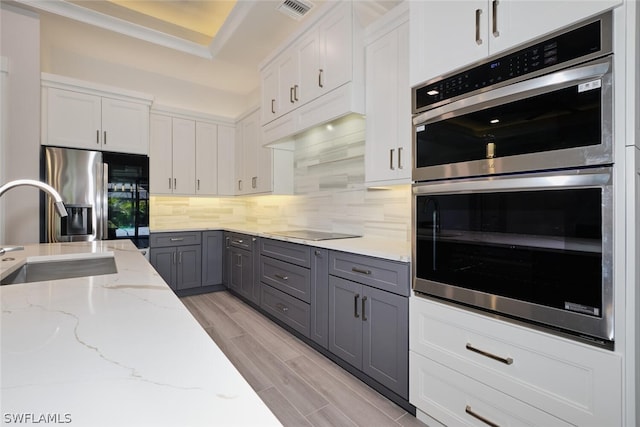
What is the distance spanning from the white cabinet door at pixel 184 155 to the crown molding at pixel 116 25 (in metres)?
0.93

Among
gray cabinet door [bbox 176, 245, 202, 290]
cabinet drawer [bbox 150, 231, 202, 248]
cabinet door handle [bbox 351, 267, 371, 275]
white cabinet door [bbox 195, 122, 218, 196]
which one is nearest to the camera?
cabinet door handle [bbox 351, 267, 371, 275]

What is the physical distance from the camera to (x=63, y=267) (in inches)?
62.0

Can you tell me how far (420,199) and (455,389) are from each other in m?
0.93

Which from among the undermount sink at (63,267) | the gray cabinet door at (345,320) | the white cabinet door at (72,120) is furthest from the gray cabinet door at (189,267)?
the gray cabinet door at (345,320)

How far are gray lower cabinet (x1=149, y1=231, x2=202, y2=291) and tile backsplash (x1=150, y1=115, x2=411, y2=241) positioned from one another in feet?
1.80

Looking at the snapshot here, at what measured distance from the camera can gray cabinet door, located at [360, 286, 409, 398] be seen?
1.71 metres

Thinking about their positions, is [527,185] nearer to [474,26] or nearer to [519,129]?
[519,129]

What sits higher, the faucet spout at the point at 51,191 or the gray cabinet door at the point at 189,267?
the faucet spout at the point at 51,191

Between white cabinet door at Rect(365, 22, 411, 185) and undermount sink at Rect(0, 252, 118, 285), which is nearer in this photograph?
undermount sink at Rect(0, 252, 118, 285)

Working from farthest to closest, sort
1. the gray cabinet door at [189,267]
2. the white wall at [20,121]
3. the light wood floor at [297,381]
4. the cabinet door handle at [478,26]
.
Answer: the gray cabinet door at [189,267]
the white wall at [20,121]
the light wood floor at [297,381]
the cabinet door handle at [478,26]

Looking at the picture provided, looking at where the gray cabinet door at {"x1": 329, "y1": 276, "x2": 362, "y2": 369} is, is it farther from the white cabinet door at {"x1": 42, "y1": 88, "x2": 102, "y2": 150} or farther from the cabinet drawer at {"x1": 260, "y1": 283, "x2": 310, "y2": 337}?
the white cabinet door at {"x1": 42, "y1": 88, "x2": 102, "y2": 150}

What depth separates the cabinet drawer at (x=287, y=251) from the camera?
2.46 m

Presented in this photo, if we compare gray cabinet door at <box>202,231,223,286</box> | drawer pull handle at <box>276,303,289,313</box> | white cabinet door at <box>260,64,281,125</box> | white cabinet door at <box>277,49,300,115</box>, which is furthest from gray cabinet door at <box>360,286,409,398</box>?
gray cabinet door at <box>202,231,223,286</box>

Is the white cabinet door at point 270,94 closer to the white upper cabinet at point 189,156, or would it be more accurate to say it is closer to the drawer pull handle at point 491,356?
the white upper cabinet at point 189,156
